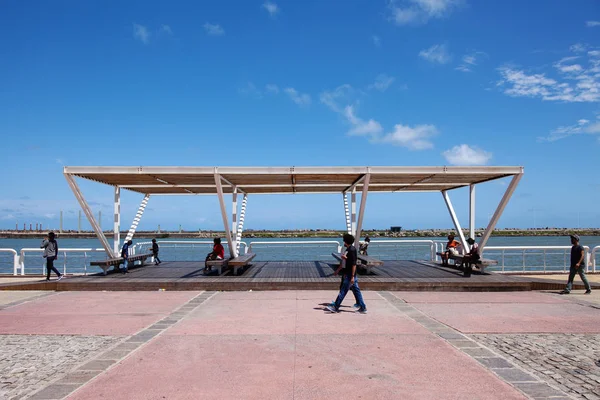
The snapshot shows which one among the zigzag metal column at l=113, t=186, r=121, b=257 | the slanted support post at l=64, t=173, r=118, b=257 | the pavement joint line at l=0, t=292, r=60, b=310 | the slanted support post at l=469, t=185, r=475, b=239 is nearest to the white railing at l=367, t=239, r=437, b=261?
the slanted support post at l=469, t=185, r=475, b=239

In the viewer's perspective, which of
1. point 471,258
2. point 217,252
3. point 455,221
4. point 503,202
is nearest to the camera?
point 471,258

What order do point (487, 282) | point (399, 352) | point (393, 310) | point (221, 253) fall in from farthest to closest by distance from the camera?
1. point (221, 253)
2. point (487, 282)
3. point (393, 310)
4. point (399, 352)

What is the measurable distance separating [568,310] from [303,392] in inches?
269

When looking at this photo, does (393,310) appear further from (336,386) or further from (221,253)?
(221,253)

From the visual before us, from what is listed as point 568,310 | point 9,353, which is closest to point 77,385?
point 9,353

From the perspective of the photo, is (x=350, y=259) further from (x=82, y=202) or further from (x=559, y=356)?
(x=82, y=202)

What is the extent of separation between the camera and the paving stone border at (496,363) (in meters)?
4.53

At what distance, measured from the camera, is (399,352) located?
5.92 metres

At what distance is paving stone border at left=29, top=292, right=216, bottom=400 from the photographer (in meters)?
4.58

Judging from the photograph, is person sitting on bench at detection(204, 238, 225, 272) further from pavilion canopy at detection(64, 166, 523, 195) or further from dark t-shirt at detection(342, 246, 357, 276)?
dark t-shirt at detection(342, 246, 357, 276)

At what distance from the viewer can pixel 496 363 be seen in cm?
543

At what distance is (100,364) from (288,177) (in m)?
9.08

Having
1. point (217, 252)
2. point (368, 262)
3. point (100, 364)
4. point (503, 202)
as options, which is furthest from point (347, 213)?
point (100, 364)

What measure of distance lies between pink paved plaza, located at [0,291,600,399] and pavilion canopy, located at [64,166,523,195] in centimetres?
348
